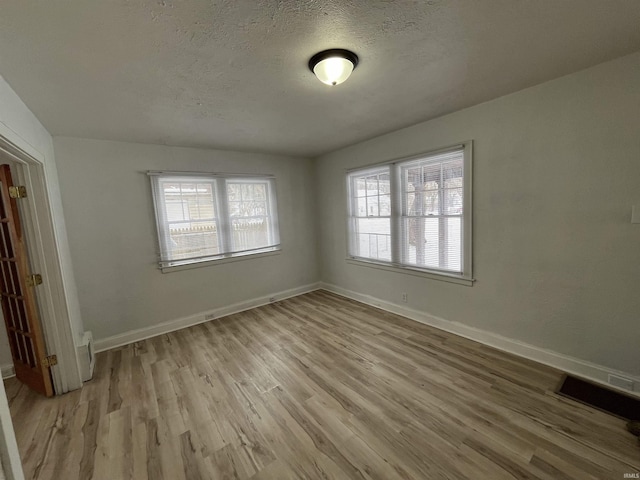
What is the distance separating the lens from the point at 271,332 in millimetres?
3408

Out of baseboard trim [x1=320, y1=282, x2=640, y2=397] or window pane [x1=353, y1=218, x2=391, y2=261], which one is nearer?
baseboard trim [x1=320, y1=282, x2=640, y2=397]

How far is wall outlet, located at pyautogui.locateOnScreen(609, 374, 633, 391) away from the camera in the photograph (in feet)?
6.67

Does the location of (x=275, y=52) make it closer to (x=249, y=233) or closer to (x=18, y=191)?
(x=18, y=191)

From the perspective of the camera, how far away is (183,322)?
369 cm

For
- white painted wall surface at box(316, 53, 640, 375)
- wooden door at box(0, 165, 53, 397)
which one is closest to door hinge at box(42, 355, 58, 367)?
wooden door at box(0, 165, 53, 397)

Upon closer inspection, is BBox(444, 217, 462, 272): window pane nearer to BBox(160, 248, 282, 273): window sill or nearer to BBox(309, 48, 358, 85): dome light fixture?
BBox(309, 48, 358, 85): dome light fixture

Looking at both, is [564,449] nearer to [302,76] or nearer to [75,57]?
[302,76]

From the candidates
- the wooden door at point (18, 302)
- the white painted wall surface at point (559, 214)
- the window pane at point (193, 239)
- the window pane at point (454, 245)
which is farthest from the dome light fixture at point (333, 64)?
the window pane at point (193, 239)

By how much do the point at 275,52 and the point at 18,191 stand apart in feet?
7.88

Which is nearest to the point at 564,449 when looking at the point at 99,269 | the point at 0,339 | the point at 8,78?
the point at 8,78

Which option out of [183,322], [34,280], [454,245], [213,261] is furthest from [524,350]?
[34,280]

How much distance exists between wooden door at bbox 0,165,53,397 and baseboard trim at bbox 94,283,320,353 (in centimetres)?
71

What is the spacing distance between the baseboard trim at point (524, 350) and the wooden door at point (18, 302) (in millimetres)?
3805

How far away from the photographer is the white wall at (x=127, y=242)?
3.03 metres
